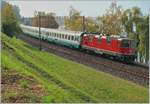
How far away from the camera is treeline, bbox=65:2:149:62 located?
56.3 m

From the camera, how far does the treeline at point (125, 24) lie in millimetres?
56281

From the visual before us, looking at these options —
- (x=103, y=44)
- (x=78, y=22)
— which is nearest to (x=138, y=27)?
(x=103, y=44)

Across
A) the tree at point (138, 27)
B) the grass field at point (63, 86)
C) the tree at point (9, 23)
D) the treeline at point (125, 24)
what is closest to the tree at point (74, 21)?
the treeline at point (125, 24)

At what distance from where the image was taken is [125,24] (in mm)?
62469

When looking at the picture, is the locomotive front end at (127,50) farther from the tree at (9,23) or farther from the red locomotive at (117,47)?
the tree at (9,23)

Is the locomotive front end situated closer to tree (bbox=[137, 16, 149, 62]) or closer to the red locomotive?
the red locomotive

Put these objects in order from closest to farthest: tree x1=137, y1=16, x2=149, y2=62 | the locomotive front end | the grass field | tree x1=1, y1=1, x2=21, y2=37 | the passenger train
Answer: the grass field → the locomotive front end → the passenger train → tree x1=137, y1=16, x2=149, y2=62 → tree x1=1, y1=1, x2=21, y2=37

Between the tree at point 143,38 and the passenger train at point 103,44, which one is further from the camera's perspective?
the tree at point 143,38

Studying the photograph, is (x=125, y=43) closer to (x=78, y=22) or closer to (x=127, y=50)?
(x=127, y=50)

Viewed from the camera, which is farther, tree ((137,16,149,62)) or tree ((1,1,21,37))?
tree ((1,1,21,37))

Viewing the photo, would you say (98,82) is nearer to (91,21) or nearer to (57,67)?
(57,67)

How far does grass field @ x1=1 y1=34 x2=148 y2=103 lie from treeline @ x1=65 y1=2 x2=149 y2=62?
79.2 ft

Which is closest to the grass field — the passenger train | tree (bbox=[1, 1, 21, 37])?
the passenger train

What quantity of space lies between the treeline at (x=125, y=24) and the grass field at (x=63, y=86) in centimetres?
2414
